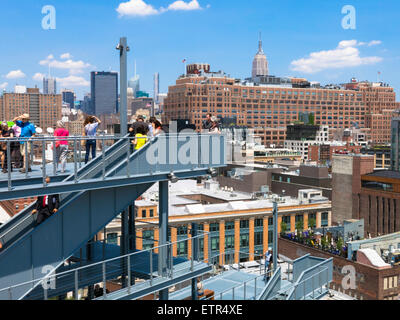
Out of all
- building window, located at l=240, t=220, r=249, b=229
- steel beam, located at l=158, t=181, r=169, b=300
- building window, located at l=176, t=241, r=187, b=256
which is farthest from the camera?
building window, located at l=240, t=220, r=249, b=229

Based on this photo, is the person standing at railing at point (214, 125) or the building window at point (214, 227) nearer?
the person standing at railing at point (214, 125)

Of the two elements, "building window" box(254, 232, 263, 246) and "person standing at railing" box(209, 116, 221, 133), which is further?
"building window" box(254, 232, 263, 246)

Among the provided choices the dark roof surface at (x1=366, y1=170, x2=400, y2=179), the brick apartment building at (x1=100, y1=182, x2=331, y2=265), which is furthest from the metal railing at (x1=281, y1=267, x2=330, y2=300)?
the dark roof surface at (x1=366, y1=170, x2=400, y2=179)

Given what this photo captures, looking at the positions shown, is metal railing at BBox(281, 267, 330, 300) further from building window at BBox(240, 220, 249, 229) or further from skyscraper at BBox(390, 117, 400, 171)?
skyscraper at BBox(390, 117, 400, 171)

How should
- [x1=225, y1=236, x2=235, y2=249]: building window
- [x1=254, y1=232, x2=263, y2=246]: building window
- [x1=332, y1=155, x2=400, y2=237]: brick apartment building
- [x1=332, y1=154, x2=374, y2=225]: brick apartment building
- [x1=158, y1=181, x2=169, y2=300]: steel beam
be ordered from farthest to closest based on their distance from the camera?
1. [x1=332, y1=154, x2=374, y2=225]: brick apartment building
2. [x1=332, y1=155, x2=400, y2=237]: brick apartment building
3. [x1=254, y1=232, x2=263, y2=246]: building window
4. [x1=225, y1=236, x2=235, y2=249]: building window
5. [x1=158, y1=181, x2=169, y2=300]: steel beam

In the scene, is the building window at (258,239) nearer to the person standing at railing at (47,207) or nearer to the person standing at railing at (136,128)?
the person standing at railing at (136,128)

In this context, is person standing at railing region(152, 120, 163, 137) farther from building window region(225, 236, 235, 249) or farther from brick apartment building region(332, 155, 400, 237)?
brick apartment building region(332, 155, 400, 237)

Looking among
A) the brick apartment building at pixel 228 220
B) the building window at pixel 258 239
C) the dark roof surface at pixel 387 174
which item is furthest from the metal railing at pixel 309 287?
the dark roof surface at pixel 387 174

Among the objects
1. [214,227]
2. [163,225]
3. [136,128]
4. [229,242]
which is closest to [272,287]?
[163,225]

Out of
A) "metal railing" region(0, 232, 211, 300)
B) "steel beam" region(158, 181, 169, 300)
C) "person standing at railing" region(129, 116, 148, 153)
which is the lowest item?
"metal railing" region(0, 232, 211, 300)

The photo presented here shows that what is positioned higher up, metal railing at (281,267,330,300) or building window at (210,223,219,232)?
metal railing at (281,267,330,300)

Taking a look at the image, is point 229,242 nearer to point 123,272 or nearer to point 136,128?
point 123,272
